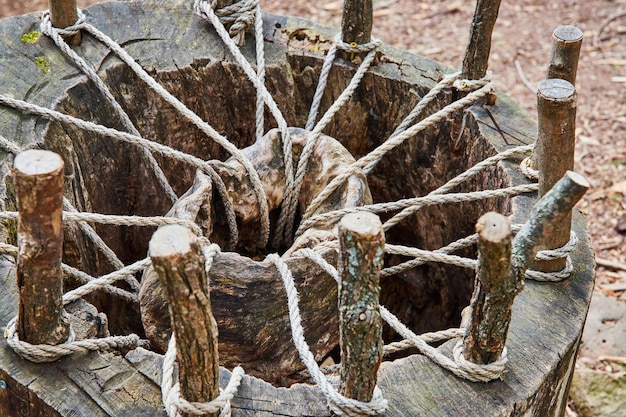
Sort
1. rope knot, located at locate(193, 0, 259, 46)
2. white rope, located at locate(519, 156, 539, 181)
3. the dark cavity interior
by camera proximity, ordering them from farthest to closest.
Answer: rope knot, located at locate(193, 0, 259, 46) → the dark cavity interior → white rope, located at locate(519, 156, 539, 181)

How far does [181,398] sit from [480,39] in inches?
47.6

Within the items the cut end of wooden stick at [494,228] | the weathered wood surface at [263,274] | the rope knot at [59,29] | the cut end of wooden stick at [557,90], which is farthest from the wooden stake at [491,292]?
the rope knot at [59,29]

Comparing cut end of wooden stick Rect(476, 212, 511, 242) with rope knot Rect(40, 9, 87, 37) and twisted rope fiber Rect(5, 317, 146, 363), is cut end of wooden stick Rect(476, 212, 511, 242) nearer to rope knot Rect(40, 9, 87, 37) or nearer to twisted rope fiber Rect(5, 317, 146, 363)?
twisted rope fiber Rect(5, 317, 146, 363)

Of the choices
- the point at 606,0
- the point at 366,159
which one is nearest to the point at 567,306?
the point at 366,159

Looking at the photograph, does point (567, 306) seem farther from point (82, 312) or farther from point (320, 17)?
point (320, 17)

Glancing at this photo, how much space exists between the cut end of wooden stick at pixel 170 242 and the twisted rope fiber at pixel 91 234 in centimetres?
75

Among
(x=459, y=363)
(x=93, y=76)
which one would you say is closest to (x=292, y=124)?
(x=93, y=76)

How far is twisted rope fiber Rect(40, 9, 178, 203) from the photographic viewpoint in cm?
203

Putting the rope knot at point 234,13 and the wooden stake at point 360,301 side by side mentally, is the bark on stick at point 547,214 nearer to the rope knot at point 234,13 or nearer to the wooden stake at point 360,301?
the wooden stake at point 360,301

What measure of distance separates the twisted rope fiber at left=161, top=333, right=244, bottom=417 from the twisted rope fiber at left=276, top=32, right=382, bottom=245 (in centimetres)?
76

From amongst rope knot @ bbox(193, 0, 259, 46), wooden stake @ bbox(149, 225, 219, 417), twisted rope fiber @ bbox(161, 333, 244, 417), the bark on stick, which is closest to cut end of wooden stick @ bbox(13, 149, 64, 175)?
wooden stake @ bbox(149, 225, 219, 417)

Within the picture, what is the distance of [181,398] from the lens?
126cm

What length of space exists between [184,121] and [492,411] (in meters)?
1.25

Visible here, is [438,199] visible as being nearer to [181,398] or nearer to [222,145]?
[222,145]
